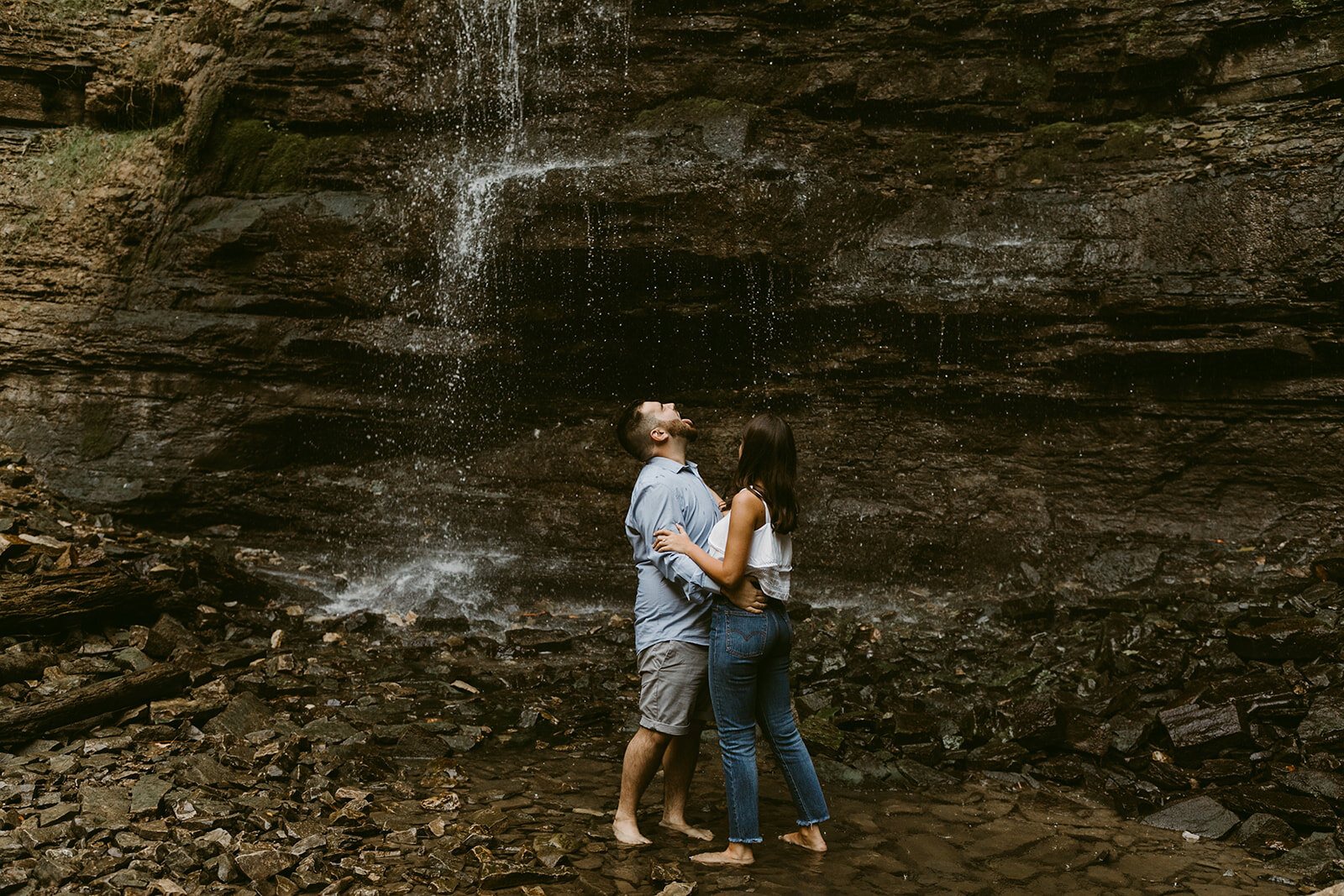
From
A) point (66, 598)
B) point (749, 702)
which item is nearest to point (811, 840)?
point (749, 702)

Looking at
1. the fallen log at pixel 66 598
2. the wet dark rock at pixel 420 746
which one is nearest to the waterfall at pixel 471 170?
the fallen log at pixel 66 598

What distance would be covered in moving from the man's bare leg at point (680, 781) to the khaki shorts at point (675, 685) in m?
0.22

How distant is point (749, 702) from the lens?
448 centimetres

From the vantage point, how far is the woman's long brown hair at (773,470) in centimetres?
444

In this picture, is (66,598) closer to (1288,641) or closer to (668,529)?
(668,529)

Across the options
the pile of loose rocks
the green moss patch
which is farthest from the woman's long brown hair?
the green moss patch

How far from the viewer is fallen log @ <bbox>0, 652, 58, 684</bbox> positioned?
6328 millimetres

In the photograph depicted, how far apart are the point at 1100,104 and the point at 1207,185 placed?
5.06ft

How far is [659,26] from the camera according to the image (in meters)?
11.2

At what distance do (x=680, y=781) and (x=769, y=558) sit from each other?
4.52 ft

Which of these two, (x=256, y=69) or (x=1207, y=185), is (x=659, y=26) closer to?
(x=256, y=69)

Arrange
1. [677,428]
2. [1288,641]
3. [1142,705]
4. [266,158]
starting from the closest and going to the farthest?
[677,428] < [1142,705] < [1288,641] < [266,158]

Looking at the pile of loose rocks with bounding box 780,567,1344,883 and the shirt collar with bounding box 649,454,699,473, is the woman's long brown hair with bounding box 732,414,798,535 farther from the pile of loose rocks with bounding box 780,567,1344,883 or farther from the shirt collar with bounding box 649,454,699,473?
the pile of loose rocks with bounding box 780,567,1344,883

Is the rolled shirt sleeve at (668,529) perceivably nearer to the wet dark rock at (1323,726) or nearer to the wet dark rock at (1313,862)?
the wet dark rock at (1313,862)
